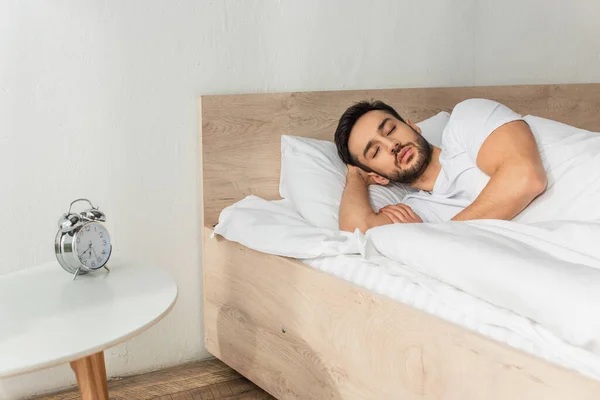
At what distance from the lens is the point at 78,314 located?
4.18 feet

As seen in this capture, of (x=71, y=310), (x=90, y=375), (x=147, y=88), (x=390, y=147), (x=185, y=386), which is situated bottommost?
(x=185, y=386)

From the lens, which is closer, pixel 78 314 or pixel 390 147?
pixel 78 314

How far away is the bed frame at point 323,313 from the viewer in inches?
46.6

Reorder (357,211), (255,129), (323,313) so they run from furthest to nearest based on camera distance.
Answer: (255,129), (357,211), (323,313)

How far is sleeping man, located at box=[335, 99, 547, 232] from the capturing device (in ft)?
5.36

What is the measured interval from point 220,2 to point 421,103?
781mm

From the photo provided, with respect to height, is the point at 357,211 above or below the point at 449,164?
below

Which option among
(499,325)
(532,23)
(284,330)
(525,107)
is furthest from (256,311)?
(532,23)

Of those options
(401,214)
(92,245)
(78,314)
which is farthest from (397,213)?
(78,314)

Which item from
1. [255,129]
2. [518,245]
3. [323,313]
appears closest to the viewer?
[518,245]

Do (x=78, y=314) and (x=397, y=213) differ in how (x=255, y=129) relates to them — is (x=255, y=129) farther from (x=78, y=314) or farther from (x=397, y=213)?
(x=78, y=314)

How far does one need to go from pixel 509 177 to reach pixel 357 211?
0.38 meters

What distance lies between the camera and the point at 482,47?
2.67 meters

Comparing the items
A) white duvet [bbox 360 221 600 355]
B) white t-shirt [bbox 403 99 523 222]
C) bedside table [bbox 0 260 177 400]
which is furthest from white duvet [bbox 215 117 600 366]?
bedside table [bbox 0 260 177 400]
